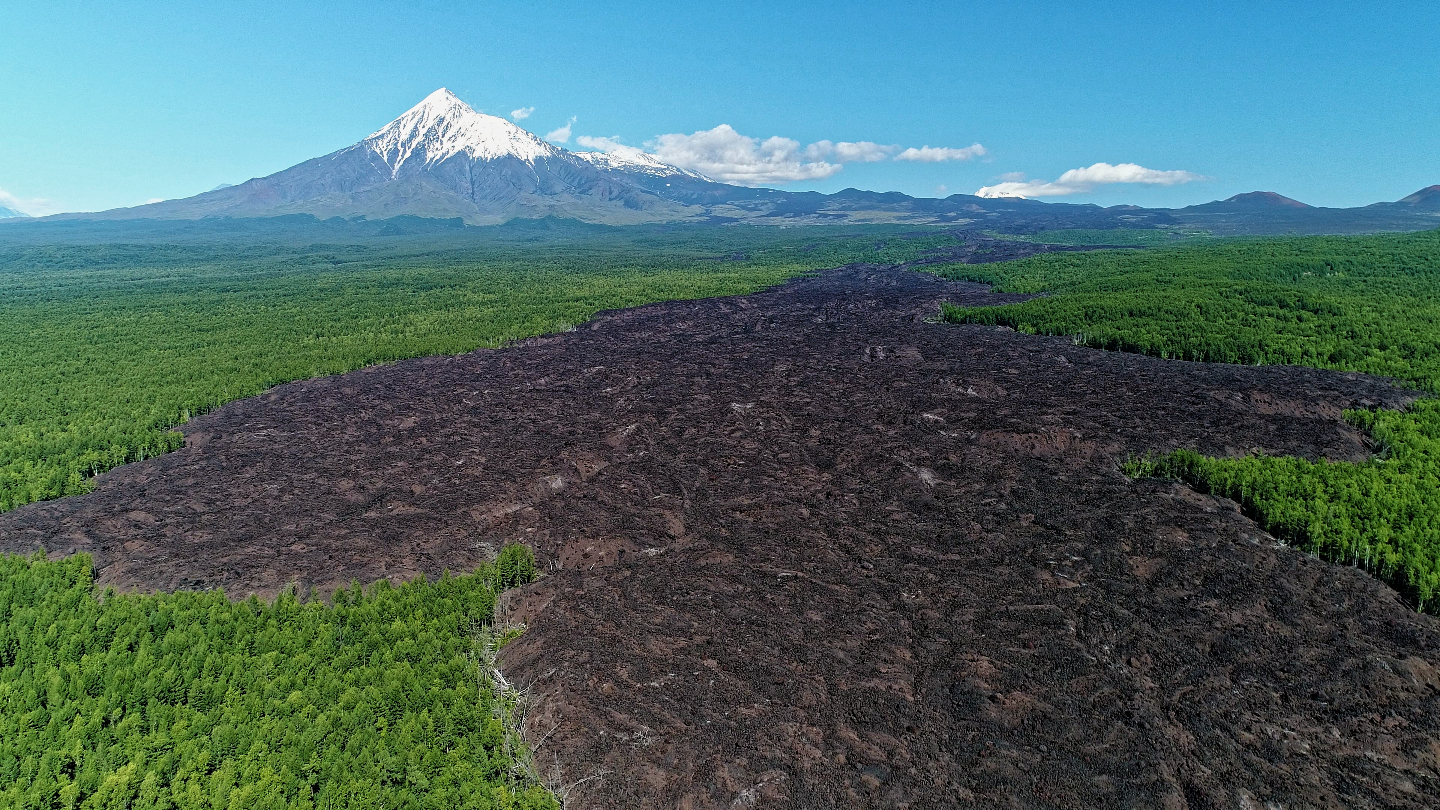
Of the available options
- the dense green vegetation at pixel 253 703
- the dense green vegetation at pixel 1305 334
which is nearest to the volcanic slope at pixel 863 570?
the dense green vegetation at pixel 1305 334

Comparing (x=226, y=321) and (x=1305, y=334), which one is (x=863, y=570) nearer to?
(x=1305, y=334)

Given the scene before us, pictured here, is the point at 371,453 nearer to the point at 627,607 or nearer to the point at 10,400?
the point at 627,607

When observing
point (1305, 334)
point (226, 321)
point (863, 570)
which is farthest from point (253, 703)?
point (226, 321)

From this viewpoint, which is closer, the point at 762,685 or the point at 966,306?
the point at 762,685

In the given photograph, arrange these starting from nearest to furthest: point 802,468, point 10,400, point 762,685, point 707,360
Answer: point 762,685
point 802,468
point 10,400
point 707,360

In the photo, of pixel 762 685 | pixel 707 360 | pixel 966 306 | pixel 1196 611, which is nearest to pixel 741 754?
pixel 762 685

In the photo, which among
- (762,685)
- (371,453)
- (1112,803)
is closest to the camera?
(1112,803)
